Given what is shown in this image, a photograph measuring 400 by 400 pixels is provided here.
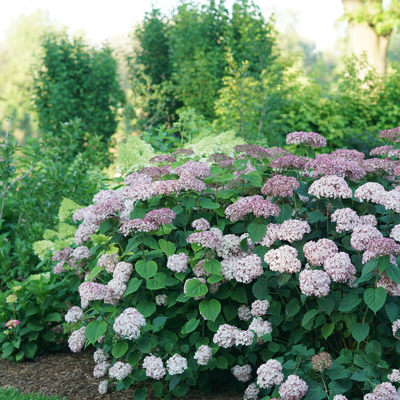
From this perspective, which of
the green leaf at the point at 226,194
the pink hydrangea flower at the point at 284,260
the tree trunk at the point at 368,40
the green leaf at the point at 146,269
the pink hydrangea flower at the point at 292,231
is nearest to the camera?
the pink hydrangea flower at the point at 284,260

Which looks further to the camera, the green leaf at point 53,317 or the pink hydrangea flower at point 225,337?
the green leaf at point 53,317

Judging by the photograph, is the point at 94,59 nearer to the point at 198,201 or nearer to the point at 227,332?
the point at 198,201

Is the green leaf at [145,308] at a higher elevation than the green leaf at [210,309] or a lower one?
lower

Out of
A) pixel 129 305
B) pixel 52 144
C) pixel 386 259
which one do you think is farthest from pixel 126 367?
pixel 52 144

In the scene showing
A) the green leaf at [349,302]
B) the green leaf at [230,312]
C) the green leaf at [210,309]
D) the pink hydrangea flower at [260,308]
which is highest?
the green leaf at [349,302]

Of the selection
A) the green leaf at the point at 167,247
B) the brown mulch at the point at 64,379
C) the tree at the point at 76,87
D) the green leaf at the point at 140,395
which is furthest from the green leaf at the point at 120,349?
the tree at the point at 76,87

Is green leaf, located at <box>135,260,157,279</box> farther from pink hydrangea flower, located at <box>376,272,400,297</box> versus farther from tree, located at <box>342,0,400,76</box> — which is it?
tree, located at <box>342,0,400,76</box>

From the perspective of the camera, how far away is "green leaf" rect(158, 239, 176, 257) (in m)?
2.52

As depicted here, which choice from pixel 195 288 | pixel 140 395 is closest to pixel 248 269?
pixel 195 288

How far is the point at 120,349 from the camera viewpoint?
2.48 metres

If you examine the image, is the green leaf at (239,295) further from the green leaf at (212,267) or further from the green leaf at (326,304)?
the green leaf at (326,304)

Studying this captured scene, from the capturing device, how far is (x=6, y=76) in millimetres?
31703

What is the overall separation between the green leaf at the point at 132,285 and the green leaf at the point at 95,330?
25 centimetres

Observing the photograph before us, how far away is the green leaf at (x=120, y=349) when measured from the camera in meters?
2.46
